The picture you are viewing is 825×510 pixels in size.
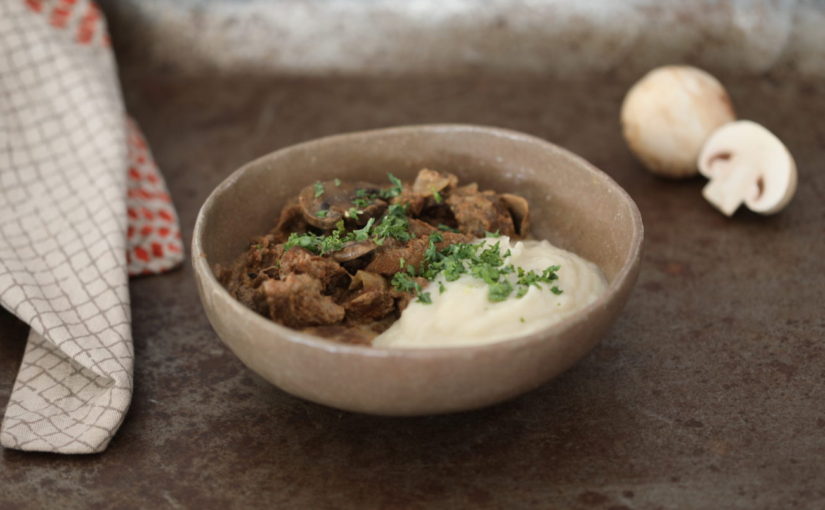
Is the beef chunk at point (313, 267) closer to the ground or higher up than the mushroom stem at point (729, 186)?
higher up

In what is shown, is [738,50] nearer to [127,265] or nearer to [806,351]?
[806,351]

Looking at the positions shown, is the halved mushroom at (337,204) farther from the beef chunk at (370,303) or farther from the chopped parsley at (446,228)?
the beef chunk at (370,303)

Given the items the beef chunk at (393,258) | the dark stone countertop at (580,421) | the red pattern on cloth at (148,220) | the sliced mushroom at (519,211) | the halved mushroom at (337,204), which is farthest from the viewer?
the red pattern on cloth at (148,220)

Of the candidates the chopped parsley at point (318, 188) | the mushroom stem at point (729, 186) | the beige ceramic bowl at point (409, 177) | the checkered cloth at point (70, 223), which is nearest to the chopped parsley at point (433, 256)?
the chopped parsley at point (318, 188)

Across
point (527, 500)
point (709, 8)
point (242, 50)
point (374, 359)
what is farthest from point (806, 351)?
point (242, 50)

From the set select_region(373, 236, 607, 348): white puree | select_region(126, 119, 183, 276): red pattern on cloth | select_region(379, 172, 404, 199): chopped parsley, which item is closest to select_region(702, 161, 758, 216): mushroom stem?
select_region(373, 236, 607, 348): white puree

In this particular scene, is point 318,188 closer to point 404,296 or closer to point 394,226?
point 394,226
